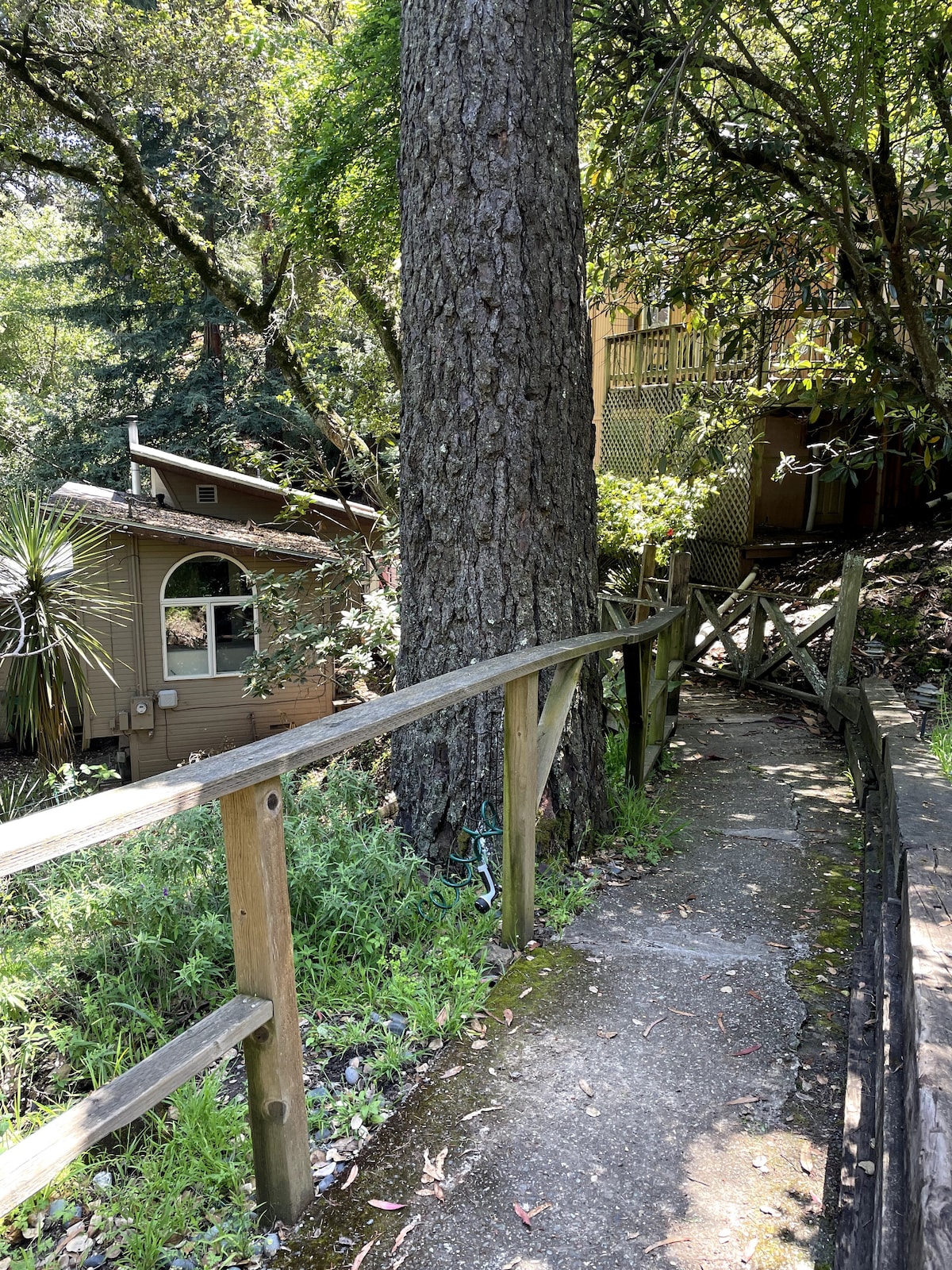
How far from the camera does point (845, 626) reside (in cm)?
793

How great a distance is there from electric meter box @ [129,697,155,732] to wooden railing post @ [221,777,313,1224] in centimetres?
1330

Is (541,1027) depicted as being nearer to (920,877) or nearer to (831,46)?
(920,877)

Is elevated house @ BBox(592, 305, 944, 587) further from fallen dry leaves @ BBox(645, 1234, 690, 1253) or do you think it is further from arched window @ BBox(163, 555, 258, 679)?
fallen dry leaves @ BBox(645, 1234, 690, 1253)

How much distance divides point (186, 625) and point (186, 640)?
0.24 m

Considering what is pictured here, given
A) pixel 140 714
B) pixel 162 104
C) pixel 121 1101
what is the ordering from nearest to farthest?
pixel 121 1101 < pixel 162 104 < pixel 140 714

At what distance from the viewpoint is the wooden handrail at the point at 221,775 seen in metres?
1.44

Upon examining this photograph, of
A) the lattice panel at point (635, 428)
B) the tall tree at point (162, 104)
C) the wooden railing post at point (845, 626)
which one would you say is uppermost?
the tall tree at point (162, 104)

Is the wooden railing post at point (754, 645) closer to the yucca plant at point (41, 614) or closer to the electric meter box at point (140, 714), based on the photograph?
the yucca plant at point (41, 614)

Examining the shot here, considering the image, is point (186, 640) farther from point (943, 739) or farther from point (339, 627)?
point (943, 739)

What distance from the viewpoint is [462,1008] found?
2.94 metres

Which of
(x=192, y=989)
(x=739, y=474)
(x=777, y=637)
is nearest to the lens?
(x=192, y=989)

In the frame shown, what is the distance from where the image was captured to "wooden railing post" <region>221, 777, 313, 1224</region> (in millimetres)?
1959

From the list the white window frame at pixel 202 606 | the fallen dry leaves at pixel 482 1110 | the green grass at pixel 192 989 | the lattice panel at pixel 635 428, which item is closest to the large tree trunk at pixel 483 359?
the green grass at pixel 192 989

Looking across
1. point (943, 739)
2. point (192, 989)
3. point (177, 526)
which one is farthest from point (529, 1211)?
point (177, 526)
